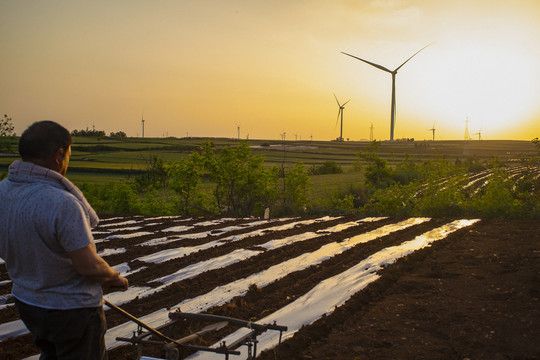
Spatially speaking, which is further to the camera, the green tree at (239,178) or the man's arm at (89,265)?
the green tree at (239,178)

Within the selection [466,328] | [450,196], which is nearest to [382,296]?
[466,328]

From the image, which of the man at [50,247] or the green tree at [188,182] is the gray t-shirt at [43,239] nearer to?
the man at [50,247]

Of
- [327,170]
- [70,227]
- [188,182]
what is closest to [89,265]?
[70,227]

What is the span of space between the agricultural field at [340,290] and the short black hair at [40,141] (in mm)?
1993

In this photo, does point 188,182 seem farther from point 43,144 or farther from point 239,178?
point 43,144

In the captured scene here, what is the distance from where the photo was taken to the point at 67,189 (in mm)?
2205

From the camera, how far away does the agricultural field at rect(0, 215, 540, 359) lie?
371cm

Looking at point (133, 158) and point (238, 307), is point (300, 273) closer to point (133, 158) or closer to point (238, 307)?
point (238, 307)

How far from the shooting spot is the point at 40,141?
2168 mm

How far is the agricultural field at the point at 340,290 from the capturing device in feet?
12.2

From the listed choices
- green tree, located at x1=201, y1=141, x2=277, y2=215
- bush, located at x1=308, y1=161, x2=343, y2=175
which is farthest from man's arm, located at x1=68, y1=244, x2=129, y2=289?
bush, located at x1=308, y1=161, x2=343, y2=175

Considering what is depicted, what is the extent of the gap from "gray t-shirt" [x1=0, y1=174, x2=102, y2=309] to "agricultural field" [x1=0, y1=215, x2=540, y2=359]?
1582 mm

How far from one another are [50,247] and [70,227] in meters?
0.17

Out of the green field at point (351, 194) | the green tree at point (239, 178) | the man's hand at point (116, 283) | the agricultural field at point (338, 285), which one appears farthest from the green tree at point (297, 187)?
the man's hand at point (116, 283)
